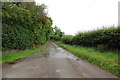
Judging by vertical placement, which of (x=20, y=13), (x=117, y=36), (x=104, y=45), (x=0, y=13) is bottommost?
(x=104, y=45)

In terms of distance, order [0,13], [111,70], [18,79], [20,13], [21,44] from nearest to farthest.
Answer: [18,79]
[111,70]
[0,13]
[20,13]
[21,44]

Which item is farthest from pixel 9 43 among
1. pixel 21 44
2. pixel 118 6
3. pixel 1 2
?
pixel 118 6

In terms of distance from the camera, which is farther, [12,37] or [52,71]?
[12,37]

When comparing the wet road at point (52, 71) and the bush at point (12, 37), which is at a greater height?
the bush at point (12, 37)

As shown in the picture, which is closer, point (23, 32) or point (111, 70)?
point (111, 70)

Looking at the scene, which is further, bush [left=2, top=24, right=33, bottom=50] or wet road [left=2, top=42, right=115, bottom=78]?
bush [left=2, top=24, right=33, bottom=50]

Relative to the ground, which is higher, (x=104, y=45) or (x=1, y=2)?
(x=1, y=2)

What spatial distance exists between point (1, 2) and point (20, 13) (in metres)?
1.74

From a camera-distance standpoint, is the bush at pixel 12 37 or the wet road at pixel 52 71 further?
the bush at pixel 12 37

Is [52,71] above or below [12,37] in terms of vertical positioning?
below

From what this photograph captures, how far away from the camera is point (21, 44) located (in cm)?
932

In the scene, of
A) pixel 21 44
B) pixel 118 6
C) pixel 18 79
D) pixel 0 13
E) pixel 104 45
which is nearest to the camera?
pixel 18 79

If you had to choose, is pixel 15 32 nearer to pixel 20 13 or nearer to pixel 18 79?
pixel 20 13

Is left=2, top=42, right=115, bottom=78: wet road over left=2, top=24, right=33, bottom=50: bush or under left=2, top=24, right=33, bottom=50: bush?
under
